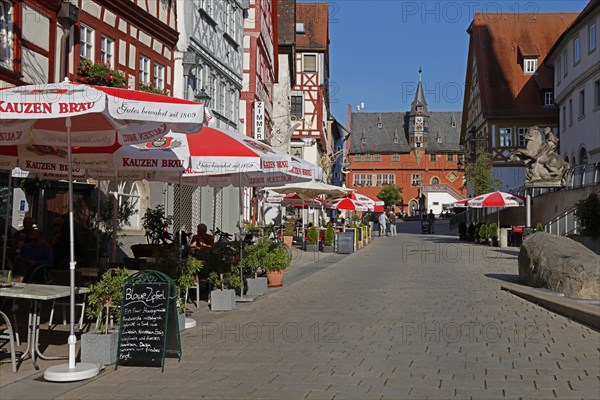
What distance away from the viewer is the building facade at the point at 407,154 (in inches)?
4636

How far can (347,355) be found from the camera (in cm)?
820

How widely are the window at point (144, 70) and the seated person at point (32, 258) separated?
10142 millimetres

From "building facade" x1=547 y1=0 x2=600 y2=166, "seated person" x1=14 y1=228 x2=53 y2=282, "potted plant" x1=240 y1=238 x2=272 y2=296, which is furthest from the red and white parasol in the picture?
"seated person" x1=14 y1=228 x2=53 y2=282

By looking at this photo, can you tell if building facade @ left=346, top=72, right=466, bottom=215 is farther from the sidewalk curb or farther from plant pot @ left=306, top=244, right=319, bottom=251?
the sidewalk curb

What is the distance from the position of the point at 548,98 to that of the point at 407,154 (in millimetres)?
61879

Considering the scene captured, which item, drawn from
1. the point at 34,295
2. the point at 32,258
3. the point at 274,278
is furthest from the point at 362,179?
the point at 34,295

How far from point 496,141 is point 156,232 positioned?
43.8m

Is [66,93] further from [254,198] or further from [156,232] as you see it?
[254,198]

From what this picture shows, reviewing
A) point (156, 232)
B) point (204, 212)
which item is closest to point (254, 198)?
point (204, 212)

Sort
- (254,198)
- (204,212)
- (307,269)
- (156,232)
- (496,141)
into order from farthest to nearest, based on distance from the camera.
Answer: (496,141) → (254,198) → (204,212) → (307,269) → (156,232)

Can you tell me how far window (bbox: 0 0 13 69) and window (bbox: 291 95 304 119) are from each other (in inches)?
1746

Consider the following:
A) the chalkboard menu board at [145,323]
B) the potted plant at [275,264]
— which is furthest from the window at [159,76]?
the chalkboard menu board at [145,323]

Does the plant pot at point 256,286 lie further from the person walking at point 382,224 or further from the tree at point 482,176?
the person walking at point 382,224

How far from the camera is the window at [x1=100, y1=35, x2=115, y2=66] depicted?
738 inches
